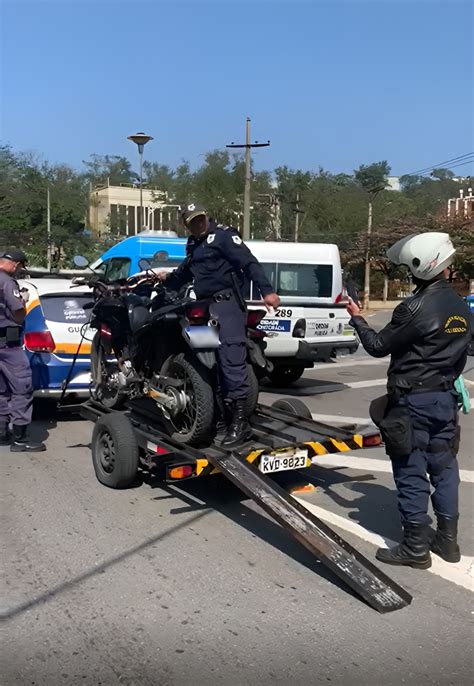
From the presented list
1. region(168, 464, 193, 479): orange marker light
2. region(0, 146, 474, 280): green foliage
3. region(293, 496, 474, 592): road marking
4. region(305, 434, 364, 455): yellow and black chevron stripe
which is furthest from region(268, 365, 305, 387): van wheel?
region(0, 146, 474, 280): green foliage

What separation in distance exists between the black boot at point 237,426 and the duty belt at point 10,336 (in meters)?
2.71

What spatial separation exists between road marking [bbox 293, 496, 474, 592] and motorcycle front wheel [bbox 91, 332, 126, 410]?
2237 millimetres

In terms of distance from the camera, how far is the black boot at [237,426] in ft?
16.8

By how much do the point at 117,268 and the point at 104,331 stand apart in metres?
6.63

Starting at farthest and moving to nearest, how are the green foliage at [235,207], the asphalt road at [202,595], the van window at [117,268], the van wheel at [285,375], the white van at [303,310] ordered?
the green foliage at [235,207], the van window at [117,268], the van wheel at [285,375], the white van at [303,310], the asphalt road at [202,595]

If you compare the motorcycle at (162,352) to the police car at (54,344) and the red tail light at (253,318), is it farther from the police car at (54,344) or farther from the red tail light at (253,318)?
the police car at (54,344)

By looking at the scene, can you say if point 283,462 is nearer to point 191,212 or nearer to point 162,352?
point 162,352

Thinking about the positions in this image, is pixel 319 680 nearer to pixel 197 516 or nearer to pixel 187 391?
pixel 197 516

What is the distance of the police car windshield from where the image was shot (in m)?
7.76

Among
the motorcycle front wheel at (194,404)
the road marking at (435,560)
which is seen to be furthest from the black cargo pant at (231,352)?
the road marking at (435,560)

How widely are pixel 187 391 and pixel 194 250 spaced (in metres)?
1.14

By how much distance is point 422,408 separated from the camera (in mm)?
4059

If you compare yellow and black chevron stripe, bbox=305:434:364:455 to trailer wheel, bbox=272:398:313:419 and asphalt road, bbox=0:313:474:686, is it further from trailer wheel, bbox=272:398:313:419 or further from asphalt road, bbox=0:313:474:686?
trailer wheel, bbox=272:398:313:419

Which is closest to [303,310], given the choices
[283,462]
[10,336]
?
[10,336]
